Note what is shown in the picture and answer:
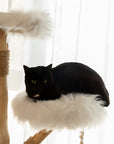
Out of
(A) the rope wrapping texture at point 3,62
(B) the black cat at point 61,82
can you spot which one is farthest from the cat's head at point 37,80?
(A) the rope wrapping texture at point 3,62

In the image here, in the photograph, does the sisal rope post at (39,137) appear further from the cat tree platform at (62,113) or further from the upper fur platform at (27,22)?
the upper fur platform at (27,22)

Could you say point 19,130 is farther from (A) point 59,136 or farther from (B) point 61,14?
(B) point 61,14

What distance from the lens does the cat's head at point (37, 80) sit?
798 mm

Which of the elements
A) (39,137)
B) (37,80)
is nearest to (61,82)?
(37,80)

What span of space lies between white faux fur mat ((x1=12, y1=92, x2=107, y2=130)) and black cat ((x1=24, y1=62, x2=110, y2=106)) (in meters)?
0.03

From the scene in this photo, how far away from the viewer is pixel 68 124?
0.76m

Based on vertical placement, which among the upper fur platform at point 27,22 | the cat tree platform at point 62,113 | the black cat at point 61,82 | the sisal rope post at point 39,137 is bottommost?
the sisal rope post at point 39,137

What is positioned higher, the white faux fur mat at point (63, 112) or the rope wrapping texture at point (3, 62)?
the rope wrapping texture at point (3, 62)

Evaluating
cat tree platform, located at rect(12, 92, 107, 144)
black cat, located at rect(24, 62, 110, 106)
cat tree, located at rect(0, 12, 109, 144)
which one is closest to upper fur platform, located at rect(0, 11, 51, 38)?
cat tree, located at rect(0, 12, 109, 144)

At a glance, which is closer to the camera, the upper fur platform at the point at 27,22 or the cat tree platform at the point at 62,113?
the cat tree platform at the point at 62,113

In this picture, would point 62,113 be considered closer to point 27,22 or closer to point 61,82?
point 61,82

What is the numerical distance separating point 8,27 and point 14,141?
0.82m

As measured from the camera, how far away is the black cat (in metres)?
0.80

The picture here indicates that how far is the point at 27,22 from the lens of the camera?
880 millimetres
